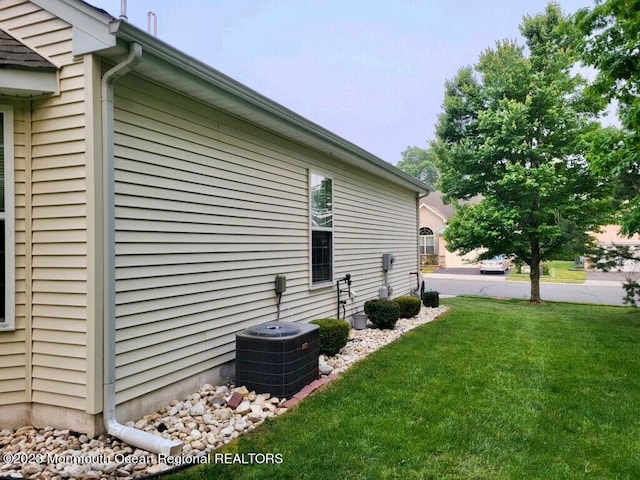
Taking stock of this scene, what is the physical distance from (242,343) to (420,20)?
1481 cm

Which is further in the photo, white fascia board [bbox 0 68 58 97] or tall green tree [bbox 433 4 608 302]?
tall green tree [bbox 433 4 608 302]

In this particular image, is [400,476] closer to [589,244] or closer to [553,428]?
[553,428]

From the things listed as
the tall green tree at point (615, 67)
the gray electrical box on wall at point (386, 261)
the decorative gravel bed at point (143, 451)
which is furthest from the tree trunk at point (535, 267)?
the decorative gravel bed at point (143, 451)

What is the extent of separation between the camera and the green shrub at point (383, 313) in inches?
273

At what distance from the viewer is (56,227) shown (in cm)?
300

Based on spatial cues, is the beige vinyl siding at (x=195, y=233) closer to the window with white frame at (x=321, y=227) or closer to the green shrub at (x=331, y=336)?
the window with white frame at (x=321, y=227)

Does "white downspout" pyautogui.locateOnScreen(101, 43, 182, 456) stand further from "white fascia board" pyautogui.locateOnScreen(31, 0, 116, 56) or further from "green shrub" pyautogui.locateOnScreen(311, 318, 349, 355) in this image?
"green shrub" pyautogui.locateOnScreen(311, 318, 349, 355)

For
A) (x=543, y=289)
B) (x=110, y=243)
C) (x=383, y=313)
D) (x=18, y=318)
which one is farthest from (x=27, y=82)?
(x=543, y=289)

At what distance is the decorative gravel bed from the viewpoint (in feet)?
8.23

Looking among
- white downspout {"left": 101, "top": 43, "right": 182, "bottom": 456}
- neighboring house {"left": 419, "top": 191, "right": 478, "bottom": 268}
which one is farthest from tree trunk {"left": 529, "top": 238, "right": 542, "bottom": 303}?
neighboring house {"left": 419, "top": 191, "right": 478, "bottom": 268}

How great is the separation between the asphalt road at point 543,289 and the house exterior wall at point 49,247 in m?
13.7

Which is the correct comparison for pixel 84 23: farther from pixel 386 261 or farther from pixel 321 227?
pixel 386 261

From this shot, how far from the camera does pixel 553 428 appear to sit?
3.17 metres

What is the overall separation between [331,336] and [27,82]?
3.95m
